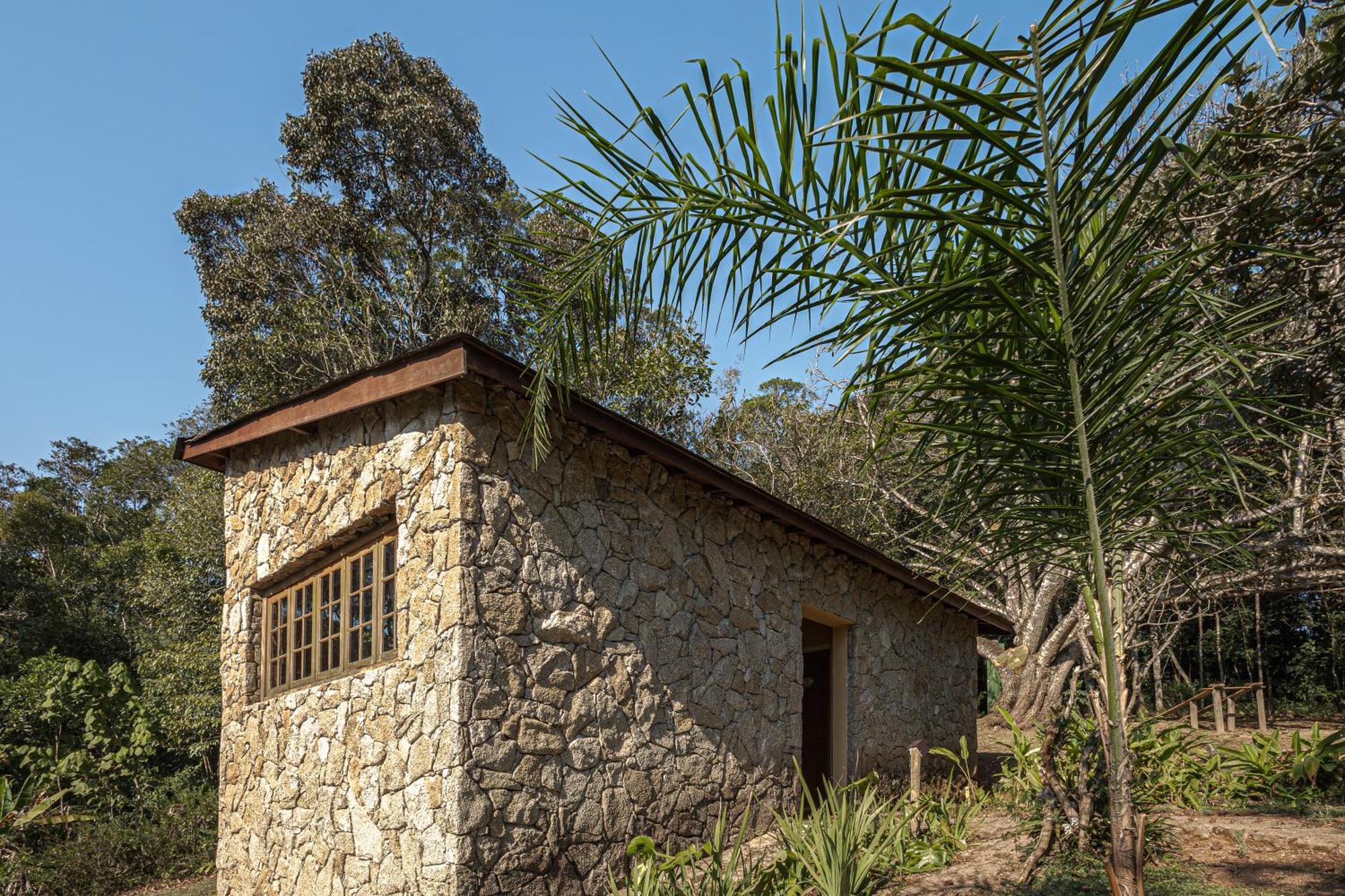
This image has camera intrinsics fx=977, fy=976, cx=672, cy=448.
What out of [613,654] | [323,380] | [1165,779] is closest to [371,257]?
[323,380]

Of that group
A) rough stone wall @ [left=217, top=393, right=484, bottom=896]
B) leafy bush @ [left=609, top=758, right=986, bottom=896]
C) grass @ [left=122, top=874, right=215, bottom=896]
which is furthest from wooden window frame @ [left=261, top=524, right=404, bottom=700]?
grass @ [left=122, top=874, right=215, bottom=896]

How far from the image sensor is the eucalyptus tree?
9.27 feet

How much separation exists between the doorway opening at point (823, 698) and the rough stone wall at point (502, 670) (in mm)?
992

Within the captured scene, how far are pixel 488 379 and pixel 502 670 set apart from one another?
1960 millimetres

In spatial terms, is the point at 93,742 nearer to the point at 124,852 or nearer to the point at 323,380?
the point at 124,852

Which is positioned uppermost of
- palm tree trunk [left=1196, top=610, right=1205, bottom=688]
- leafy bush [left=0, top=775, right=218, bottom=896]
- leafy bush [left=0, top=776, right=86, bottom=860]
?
palm tree trunk [left=1196, top=610, right=1205, bottom=688]

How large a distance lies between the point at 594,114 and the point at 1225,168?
16.0 feet

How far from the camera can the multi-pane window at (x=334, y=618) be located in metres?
7.36

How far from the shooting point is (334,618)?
802 centimetres

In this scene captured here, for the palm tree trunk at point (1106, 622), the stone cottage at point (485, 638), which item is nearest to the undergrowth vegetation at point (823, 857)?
the stone cottage at point (485, 638)

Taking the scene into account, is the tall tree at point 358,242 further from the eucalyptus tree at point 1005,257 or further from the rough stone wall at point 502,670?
the eucalyptus tree at point 1005,257

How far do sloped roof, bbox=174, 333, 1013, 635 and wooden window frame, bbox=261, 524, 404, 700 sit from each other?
114 cm

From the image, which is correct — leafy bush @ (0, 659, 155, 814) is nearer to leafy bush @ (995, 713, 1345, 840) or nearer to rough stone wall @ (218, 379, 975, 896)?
rough stone wall @ (218, 379, 975, 896)

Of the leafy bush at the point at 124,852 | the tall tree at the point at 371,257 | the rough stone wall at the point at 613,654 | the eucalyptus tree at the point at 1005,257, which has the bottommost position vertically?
the leafy bush at the point at 124,852
